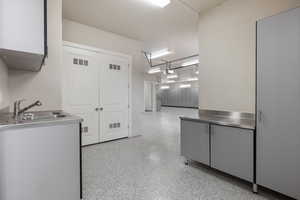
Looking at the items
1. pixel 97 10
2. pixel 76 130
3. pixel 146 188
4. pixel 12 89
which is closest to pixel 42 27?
pixel 76 130

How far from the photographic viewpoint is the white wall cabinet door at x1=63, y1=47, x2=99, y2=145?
3.65 metres

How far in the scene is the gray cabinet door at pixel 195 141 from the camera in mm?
2561

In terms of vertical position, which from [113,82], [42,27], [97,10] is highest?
[97,10]

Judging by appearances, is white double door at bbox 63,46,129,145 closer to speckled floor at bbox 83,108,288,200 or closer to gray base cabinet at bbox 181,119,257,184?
speckled floor at bbox 83,108,288,200

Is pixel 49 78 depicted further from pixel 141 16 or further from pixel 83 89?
pixel 141 16

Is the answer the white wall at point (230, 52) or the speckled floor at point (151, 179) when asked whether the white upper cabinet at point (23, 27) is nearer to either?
the speckled floor at point (151, 179)

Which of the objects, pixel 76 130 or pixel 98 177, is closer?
pixel 76 130

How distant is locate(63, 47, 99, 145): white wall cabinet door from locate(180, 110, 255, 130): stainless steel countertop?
244cm

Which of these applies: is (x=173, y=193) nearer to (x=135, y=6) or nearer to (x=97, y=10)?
(x=135, y=6)

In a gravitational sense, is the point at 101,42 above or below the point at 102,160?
above

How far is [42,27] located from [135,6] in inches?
85.2

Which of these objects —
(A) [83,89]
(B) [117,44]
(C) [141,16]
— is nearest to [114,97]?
(A) [83,89]

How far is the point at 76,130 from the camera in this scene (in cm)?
170

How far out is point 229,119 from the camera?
2633mm
